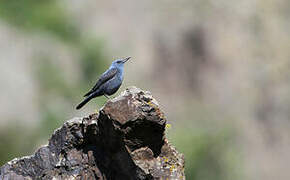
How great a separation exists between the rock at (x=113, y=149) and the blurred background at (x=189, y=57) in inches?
1103

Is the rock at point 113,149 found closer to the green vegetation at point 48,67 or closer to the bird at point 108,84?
the bird at point 108,84

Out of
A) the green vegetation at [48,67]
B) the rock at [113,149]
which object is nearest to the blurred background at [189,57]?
the green vegetation at [48,67]

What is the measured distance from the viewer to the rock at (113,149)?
8008mm

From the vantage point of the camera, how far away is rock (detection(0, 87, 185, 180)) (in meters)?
8.01

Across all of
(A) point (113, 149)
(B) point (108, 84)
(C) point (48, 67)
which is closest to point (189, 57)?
(C) point (48, 67)

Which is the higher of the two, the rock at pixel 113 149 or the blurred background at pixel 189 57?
the blurred background at pixel 189 57

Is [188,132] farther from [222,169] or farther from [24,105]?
[24,105]

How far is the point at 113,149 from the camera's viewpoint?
8.32 metres

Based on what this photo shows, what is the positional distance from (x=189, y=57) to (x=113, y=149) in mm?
36478

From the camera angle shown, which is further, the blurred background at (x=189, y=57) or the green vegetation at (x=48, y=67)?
the blurred background at (x=189, y=57)

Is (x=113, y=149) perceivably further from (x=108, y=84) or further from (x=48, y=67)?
(x=48, y=67)

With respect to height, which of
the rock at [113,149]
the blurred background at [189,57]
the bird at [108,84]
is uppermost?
the blurred background at [189,57]

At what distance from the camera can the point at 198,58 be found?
44.5m

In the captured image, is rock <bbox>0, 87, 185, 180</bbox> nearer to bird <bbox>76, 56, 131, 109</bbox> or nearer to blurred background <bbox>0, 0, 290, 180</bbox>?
bird <bbox>76, 56, 131, 109</bbox>
